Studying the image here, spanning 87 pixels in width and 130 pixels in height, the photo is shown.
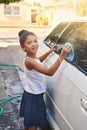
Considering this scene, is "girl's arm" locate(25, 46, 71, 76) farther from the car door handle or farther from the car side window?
the car door handle

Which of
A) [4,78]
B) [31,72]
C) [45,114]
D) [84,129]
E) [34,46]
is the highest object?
[34,46]

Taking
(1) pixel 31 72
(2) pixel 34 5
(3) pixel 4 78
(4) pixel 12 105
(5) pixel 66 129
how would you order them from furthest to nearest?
(2) pixel 34 5 < (3) pixel 4 78 < (4) pixel 12 105 < (1) pixel 31 72 < (5) pixel 66 129

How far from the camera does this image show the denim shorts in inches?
130

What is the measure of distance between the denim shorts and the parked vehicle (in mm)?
105

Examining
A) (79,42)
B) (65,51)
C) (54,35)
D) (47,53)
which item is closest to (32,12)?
(54,35)

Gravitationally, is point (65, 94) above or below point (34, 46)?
below

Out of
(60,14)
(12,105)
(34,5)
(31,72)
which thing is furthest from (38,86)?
(34,5)

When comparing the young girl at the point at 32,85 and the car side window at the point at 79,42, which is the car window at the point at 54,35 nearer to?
the car side window at the point at 79,42

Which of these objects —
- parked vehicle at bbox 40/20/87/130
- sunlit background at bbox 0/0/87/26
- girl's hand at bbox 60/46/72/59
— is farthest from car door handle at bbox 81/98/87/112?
sunlit background at bbox 0/0/87/26

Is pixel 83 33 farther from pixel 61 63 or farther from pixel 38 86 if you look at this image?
pixel 38 86

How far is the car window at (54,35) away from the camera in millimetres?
3728

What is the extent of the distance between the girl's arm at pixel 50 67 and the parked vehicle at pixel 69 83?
10cm

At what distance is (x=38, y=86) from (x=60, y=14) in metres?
29.6

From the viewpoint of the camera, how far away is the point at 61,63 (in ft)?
9.92
